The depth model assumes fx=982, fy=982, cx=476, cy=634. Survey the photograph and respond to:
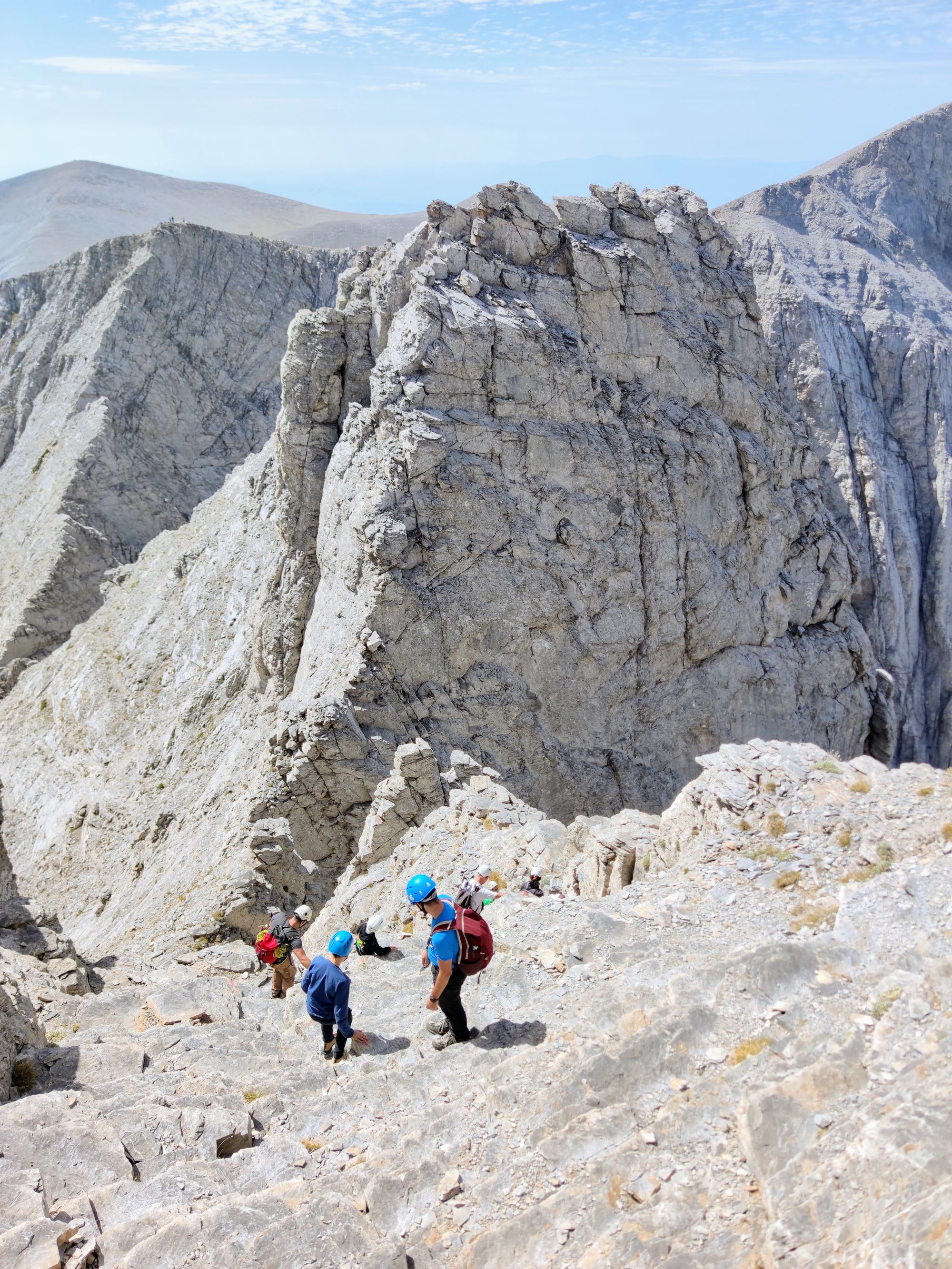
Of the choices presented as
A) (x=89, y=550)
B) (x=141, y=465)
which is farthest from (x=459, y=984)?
(x=141, y=465)

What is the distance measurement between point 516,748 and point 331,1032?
12187mm

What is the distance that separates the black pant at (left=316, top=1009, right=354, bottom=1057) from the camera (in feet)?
35.7

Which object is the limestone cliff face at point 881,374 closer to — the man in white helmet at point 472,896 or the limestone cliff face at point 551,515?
the limestone cliff face at point 551,515

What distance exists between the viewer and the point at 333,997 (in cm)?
1060

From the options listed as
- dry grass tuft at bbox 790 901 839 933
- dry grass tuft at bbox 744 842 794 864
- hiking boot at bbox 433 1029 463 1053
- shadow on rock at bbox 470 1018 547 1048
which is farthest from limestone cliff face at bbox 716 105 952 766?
hiking boot at bbox 433 1029 463 1053

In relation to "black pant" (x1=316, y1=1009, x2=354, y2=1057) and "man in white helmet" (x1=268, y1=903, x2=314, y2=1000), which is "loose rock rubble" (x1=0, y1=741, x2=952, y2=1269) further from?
"man in white helmet" (x1=268, y1=903, x2=314, y2=1000)

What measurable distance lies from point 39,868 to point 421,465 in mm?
18729

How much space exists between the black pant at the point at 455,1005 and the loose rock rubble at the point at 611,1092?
266 millimetres

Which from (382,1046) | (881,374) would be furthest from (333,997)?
(881,374)

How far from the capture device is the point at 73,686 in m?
37.3

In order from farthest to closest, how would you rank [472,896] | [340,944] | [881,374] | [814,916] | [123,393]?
[123,393] → [881,374] → [472,896] → [340,944] → [814,916]

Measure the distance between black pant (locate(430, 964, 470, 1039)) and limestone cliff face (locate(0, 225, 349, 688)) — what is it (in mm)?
40937

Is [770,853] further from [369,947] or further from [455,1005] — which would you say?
[369,947]

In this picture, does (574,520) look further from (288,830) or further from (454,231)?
(288,830)
